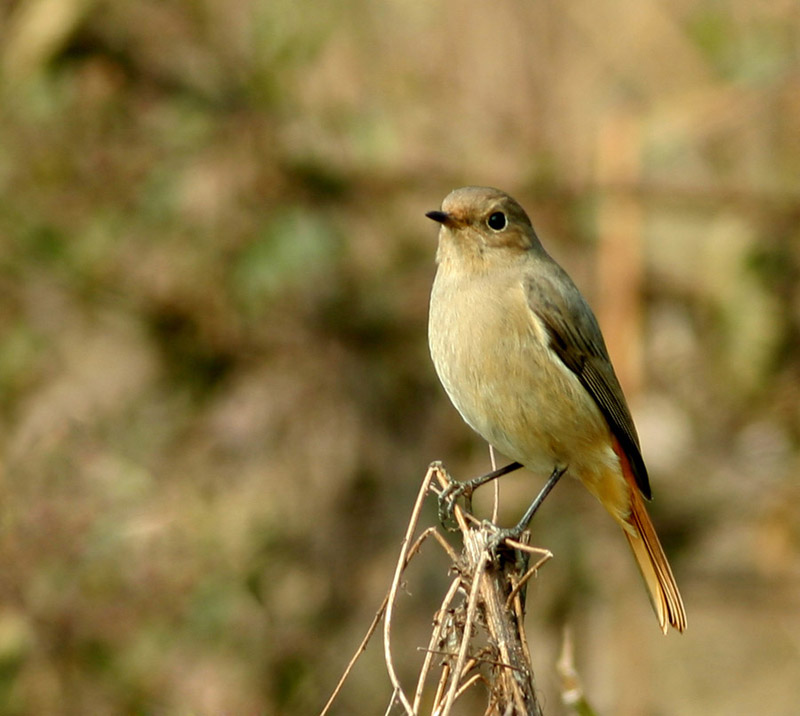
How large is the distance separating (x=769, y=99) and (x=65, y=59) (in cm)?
371

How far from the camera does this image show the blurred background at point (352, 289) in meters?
6.30

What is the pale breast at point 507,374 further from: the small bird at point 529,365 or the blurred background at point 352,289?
the blurred background at point 352,289

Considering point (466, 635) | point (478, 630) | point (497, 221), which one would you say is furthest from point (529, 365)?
point (466, 635)

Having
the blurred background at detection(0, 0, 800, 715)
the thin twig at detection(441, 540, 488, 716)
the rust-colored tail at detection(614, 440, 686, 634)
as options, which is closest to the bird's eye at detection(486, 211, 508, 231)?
the rust-colored tail at detection(614, 440, 686, 634)

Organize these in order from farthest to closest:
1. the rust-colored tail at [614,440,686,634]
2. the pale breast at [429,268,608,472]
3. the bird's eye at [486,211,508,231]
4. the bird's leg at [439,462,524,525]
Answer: the bird's eye at [486,211,508,231] < the rust-colored tail at [614,440,686,634] < the pale breast at [429,268,608,472] < the bird's leg at [439,462,524,525]

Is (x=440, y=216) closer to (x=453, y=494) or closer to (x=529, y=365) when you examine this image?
(x=529, y=365)

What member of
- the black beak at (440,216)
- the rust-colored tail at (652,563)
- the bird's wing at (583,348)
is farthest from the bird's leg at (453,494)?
the black beak at (440,216)

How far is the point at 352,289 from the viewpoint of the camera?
23.2 ft

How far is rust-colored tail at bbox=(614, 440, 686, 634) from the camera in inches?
174

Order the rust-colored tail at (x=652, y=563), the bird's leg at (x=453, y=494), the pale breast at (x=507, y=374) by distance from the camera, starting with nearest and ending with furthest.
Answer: the bird's leg at (x=453, y=494), the pale breast at (x=507, y=374), the rust-colored tail at (x=652, y=563)

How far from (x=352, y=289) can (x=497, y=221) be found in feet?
8.32

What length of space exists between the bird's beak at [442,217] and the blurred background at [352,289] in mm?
2160

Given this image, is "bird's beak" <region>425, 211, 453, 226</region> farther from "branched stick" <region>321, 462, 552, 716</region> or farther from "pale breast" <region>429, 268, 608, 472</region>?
"branched stick" <region>321, 462, 552, 716</region>

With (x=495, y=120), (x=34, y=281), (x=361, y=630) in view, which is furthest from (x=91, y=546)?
(x=495, y=120)
